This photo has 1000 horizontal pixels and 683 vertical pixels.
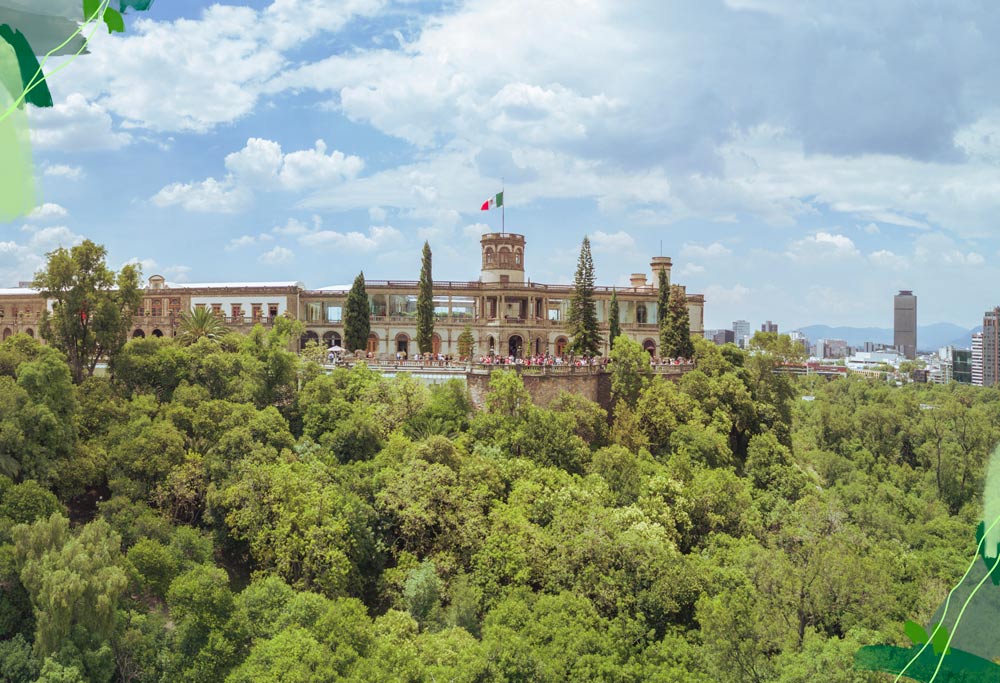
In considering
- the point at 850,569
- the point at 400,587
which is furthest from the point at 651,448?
the point at 400,587

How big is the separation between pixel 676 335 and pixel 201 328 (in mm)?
24863

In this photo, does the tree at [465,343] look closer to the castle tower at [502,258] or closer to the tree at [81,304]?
the castle tower at [502,258]

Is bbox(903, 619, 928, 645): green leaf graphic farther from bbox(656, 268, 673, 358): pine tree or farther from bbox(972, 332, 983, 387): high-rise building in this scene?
bbox(972, 332, 983, 387): high-rise building

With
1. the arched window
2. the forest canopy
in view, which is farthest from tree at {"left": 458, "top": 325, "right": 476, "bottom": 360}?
the forest canopy

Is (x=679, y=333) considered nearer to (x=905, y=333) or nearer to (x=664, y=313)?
(x=664, y=313)

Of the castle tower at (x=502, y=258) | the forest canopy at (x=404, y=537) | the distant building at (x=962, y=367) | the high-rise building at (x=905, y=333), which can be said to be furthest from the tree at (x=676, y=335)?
the high-rise building at (x=905, y=333)

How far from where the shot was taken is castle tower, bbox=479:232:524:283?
159ft

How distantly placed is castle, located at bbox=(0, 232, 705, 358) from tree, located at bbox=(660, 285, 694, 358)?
16.9 ft

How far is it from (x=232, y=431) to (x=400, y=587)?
7831mm

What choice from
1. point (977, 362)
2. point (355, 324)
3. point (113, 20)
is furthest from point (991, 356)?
point (113, 20)

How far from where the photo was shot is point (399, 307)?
49.3m

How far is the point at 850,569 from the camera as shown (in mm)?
21609

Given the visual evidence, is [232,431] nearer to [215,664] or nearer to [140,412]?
[140,412]

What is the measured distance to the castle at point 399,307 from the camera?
1880 inches
